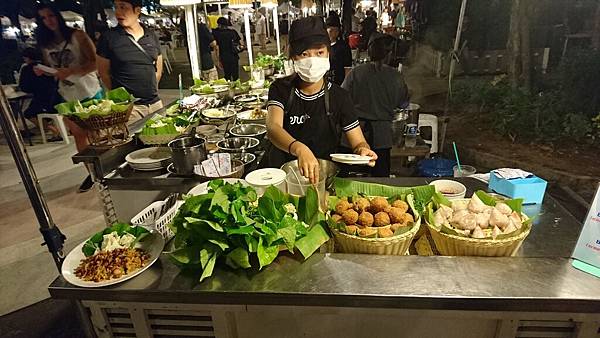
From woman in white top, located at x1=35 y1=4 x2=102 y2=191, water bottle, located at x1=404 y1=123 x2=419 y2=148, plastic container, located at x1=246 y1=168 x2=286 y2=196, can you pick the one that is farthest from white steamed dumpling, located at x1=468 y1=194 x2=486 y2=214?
woman in white top, located at x1=35 y1=4 x2=102 y2=191

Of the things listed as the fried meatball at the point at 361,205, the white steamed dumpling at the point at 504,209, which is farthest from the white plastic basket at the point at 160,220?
the white steamed dumpling at the point at 504,209

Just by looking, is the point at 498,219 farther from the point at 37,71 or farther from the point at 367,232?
the point at 37,71

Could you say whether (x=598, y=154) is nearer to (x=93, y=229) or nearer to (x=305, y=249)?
(x=305, y=249)

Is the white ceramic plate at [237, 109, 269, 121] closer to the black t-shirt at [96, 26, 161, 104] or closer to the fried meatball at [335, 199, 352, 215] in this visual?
the black t-shirt at [96, 26, 161, 104]

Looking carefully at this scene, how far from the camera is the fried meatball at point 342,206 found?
1605 mm

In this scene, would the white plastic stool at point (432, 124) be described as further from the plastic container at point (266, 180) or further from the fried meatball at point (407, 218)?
the fried meatball at point (407, 218)

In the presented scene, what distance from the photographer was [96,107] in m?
2.82

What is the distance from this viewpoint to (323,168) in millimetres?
2012

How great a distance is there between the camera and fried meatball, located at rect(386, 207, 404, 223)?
4.97 ft

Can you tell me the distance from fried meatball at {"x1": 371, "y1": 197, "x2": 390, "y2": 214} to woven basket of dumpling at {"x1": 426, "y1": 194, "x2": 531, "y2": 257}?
0.20 metres

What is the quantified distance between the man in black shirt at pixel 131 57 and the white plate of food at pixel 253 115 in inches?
52.2

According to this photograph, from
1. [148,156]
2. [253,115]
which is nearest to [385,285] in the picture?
[148,156]

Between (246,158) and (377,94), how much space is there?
1928 millimetres

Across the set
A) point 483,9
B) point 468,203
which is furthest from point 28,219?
point 483,9
